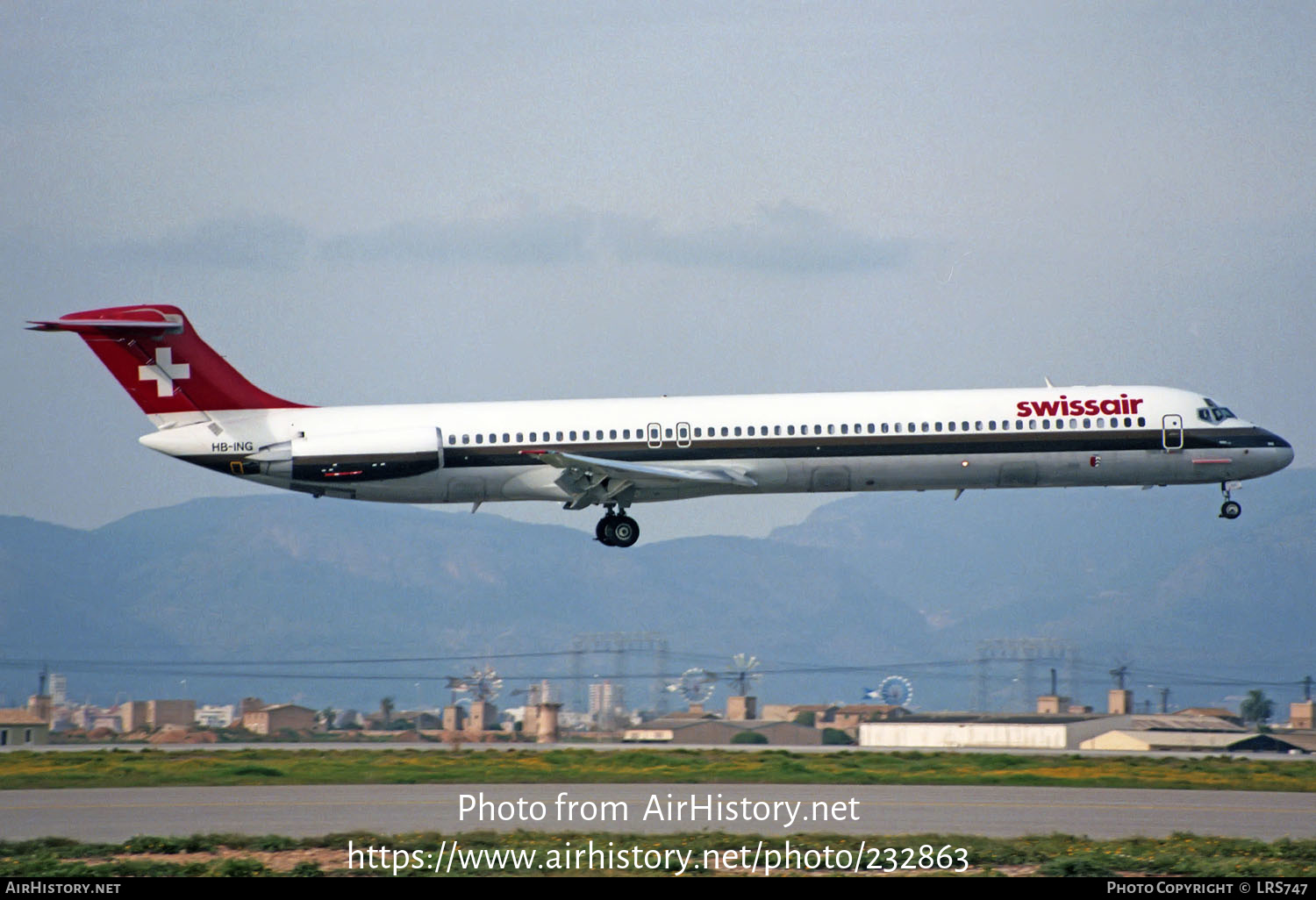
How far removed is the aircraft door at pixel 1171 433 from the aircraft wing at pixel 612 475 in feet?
32.8

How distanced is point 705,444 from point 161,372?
13.6 meters

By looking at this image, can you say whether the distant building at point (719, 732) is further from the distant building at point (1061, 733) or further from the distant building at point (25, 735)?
the distant building at point (25, 735)

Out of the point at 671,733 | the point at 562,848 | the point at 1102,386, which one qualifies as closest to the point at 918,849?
the point at 562,848

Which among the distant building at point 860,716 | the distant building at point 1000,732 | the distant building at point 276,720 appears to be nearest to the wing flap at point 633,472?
the distant building at point 1000,732

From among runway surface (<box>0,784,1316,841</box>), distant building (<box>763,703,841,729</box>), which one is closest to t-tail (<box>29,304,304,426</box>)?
runway surface (<box>0,784,1316,841</box>)

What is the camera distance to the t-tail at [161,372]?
41156mm

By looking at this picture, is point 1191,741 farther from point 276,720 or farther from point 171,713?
point 171,713

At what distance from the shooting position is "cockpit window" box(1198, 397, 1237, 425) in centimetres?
4081

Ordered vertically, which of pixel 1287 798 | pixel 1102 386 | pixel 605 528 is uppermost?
pixel 1102 386

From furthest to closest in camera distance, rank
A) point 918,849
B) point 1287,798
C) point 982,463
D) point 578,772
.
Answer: point 982,463
point 578,772
point 1287,798
point 918,849

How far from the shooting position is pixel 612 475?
127ft

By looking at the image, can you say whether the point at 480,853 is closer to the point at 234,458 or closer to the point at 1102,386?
the point at 234,458

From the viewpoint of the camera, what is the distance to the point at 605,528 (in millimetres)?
40750
